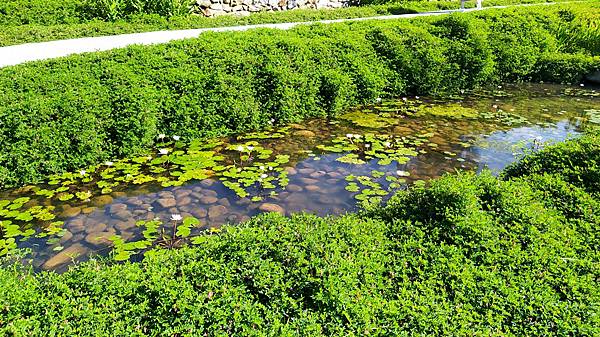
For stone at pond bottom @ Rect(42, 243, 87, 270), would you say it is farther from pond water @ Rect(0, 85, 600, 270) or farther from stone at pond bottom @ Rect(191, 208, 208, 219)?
stone at pond bottom @ Rect(191, 208, 208, 219)

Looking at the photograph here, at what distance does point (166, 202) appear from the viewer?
4824mm

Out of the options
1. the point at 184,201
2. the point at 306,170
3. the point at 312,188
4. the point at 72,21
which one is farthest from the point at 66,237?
the point at 72,21

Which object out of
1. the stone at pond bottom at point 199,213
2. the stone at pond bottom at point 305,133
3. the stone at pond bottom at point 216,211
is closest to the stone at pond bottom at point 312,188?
the stone at pond bottom at point 216,211

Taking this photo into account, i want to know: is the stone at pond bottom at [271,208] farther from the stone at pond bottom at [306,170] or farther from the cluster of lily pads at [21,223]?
the cluster of lily pads at [21,223]

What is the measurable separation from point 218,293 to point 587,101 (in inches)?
358

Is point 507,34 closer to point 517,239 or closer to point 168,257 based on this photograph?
point 517,239

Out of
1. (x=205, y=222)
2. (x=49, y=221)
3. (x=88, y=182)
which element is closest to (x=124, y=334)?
(x=205, y=222)

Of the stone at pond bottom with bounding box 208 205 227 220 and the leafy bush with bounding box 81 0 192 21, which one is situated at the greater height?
the leafy bush with bounding box 81 0 192 21

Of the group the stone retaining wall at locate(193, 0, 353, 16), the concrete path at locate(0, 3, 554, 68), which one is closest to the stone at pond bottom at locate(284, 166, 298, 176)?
the concrete path at locate(0, 3, 554, 68)

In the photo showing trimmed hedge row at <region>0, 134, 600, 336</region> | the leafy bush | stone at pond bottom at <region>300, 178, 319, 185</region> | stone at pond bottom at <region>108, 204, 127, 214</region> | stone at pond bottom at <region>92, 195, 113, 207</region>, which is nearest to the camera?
trimmed hedge row at <region>0, 134, 600, 336</region>

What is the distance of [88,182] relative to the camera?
16.8ft

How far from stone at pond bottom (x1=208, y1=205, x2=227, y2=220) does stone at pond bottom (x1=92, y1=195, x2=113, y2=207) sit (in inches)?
39.3

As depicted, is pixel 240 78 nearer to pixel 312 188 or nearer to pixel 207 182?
pixel 207 182

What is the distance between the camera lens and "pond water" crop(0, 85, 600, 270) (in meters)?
4.27
